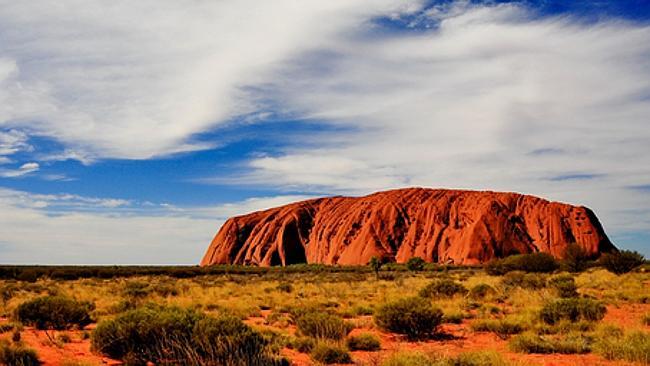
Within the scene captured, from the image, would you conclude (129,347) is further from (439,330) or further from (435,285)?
(435,285)

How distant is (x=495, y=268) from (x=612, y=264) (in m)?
9.50

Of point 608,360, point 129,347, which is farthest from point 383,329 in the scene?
point 129,347

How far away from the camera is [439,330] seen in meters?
12.6

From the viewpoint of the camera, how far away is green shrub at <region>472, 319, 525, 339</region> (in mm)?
11839

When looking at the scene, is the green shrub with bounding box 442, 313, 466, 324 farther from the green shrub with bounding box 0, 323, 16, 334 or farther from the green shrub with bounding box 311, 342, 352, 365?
the green shrub with bounding box 0, 323, 16, 334

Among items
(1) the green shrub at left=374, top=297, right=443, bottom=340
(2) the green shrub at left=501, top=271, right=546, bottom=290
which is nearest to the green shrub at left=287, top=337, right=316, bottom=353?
(1) the green shrub at left=374, top=297, right=443, bottom=340

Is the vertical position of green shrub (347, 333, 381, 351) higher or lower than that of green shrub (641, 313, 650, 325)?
higher

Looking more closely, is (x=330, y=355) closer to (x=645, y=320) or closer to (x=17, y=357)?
(x=17, y=357)

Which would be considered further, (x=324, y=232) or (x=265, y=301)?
(x=324, y=232)

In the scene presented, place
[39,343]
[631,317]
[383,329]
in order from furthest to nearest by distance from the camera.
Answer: [631,317], [383,329], [39,343]

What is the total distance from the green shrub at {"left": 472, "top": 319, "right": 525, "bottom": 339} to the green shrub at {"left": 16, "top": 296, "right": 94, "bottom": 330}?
1062 cm

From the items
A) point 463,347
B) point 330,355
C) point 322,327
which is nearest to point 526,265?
point 463,347

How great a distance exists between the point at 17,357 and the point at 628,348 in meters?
10.5

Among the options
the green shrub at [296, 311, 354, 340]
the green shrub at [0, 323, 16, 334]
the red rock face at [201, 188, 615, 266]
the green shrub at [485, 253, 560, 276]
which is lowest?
the green shrub at [485, 253, 560, 276]
